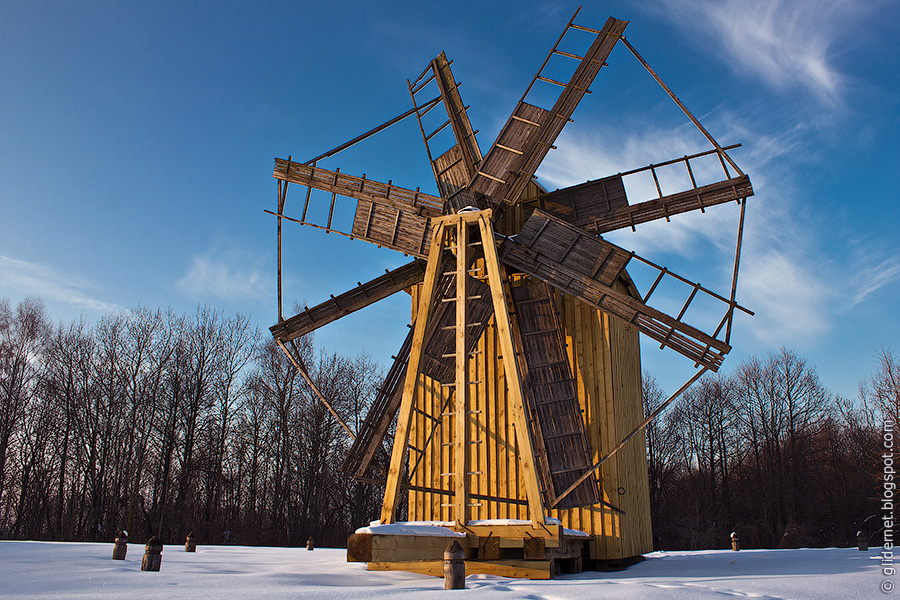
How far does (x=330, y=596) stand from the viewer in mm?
5094

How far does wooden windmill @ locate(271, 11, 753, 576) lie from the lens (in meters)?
9.69

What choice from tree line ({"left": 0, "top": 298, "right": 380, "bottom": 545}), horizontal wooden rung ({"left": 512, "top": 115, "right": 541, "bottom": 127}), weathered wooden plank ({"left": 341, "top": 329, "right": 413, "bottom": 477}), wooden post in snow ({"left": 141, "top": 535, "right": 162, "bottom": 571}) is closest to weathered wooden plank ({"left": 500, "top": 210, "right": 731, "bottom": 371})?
horizontal wooden rung ({"left": 512, "top": 115, "right": 541, "bottom": 127})

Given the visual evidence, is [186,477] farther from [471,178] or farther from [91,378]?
[471,178]

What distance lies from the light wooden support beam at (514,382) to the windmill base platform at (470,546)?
26 centimetres

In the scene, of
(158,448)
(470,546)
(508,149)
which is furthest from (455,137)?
(158,448)

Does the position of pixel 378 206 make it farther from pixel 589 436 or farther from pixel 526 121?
pixel 589 436

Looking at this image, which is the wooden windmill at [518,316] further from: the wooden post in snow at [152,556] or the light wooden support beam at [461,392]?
the wooden post in snow at [152,556]

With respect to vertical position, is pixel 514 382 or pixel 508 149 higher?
pixel 508 149

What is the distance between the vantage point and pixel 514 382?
904 cm

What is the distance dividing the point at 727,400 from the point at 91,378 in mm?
32519

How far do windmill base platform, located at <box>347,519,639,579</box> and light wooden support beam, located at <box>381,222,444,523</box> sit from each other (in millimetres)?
486

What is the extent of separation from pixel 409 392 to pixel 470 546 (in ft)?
7.43

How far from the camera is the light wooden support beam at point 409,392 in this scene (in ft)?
29.2

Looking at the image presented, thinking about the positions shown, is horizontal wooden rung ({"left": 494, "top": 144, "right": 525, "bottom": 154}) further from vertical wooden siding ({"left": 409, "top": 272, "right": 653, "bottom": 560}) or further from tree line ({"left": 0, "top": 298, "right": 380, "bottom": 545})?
tree line ({"left": 0, "top": 298, "right": 380, "bottom": 545})
